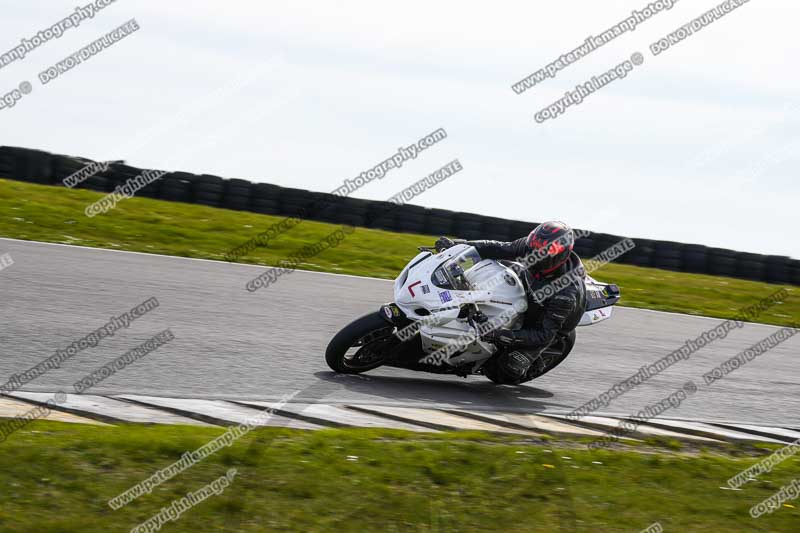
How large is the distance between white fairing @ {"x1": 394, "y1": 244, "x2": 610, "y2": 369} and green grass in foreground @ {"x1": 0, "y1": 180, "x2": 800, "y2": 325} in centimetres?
661

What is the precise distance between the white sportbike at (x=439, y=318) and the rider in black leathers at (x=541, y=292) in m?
0.10

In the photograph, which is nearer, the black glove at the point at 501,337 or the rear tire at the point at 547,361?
the black glove at the point at 501,337

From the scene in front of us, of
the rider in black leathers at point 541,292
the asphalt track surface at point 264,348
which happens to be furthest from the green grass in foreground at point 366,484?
the rider in black leathers at point 541,292

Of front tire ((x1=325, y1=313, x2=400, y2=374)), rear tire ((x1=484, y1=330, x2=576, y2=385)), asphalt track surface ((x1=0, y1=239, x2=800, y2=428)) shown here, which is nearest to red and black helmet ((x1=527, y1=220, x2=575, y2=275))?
rear tire ((x1=484, y1=330, x2=576, y2=385))

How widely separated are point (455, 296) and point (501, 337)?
531 millimetres

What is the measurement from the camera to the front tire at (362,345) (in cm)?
806

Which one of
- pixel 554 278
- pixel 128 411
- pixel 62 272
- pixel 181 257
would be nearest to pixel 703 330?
pixel 554 278

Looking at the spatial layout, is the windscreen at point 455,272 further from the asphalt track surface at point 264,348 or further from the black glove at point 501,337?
the asphalt track surface at point 264,348

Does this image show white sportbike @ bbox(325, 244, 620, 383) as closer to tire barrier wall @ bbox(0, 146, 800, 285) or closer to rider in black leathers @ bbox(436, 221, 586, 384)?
rider in black leathers @ bbox(436, 221, 586, 384)

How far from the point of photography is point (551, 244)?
26.7 feet

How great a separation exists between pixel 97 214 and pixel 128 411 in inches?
399

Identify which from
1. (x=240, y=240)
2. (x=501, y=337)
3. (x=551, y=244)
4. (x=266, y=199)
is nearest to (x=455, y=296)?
(x=501, y=337)

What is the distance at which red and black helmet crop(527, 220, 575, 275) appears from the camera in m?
8.14

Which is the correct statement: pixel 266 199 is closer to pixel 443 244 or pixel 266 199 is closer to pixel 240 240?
pixel 240 240
